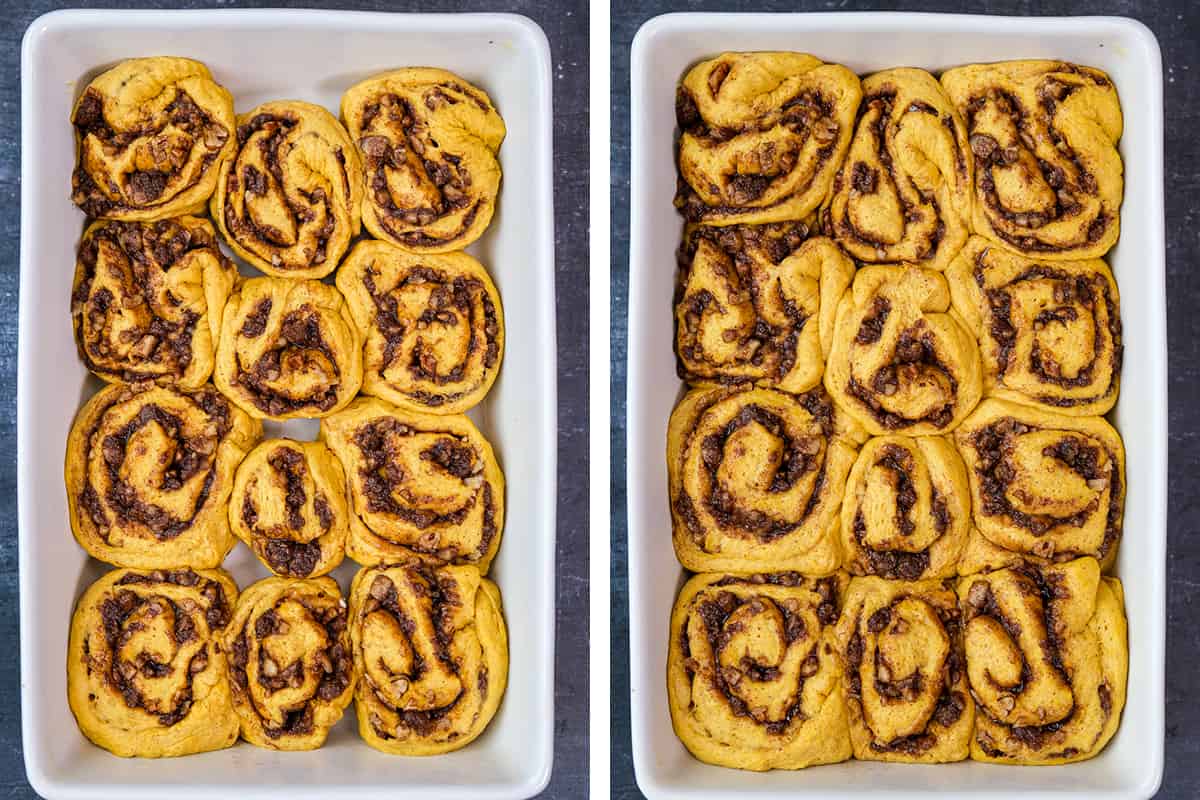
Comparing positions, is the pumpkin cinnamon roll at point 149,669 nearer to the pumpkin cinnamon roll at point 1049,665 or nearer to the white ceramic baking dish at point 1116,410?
the white ceramic baking dish at point 1116,410

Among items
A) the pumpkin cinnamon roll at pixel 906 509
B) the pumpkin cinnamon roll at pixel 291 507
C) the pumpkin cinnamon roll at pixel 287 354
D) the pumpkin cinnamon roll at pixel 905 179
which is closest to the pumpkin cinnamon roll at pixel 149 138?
the pumpkin cinnamon roll at pixel 287 354

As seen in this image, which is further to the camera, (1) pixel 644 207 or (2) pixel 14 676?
(2) pixel 14 676

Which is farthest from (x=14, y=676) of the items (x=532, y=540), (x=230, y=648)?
(x=532, y=540)

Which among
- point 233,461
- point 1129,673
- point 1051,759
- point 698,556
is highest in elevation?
point 233,461

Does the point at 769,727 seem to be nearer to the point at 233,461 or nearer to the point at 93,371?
the point at 233,461

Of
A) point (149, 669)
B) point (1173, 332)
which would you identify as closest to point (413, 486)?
point (149, 669)
